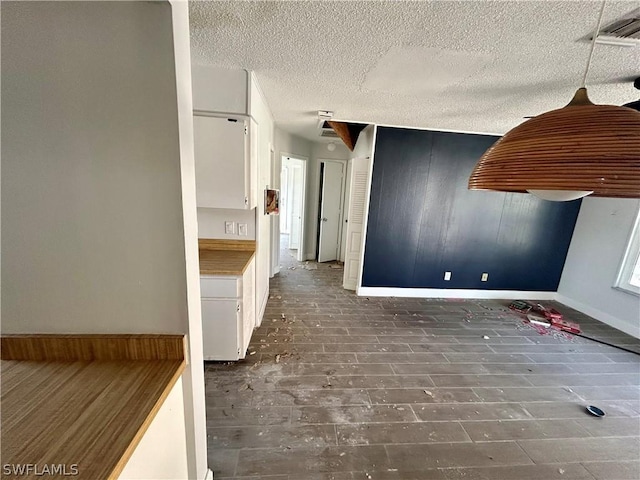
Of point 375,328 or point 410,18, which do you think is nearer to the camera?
point 410,18

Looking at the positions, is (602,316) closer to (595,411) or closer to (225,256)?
(595,411)

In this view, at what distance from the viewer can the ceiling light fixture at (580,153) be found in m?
A: 0.64

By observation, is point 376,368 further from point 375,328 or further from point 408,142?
point 408,142

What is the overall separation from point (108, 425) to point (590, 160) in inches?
56.1

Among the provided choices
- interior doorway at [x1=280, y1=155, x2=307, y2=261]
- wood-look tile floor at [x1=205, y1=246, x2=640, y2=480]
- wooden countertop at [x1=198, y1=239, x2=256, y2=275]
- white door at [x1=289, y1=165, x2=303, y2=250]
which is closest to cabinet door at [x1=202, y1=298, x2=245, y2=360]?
wood-look tile floor at [x1=205, y1=246, x2=640, y2=480]

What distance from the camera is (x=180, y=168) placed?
2.88 feet

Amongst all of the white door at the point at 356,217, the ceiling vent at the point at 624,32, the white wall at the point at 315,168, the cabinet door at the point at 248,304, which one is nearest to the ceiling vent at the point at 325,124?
the white door at the point at 356,217

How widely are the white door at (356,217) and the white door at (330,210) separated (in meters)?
1.34

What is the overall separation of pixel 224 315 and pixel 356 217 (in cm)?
242

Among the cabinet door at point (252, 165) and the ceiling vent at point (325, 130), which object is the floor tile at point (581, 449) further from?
the ceiling vent at point (325, 130)

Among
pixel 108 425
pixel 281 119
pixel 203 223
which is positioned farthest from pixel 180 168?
pixel 281 119

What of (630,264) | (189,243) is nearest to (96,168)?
(189,243)

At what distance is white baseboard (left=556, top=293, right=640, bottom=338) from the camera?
3072 mm

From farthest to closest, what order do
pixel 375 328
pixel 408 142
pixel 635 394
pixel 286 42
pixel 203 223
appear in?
pixel 408 142 → pixel 375 328 → pixel 203 223 → pixel 635 394 → pixel 286 42
